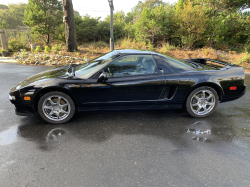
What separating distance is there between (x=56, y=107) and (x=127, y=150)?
158cm

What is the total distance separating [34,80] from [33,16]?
489 inches

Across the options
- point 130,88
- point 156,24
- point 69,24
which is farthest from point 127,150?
point 156,24

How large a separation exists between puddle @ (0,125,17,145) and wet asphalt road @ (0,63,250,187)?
1 cm

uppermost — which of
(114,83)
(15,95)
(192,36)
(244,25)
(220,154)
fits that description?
(244,25)

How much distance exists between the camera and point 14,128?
310 centimetres

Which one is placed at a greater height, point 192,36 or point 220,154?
point 192,36

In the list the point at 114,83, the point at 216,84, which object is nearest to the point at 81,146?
the point at 114,83

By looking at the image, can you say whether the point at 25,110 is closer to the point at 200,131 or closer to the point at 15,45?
the point at 200,131

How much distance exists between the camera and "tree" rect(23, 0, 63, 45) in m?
13.2

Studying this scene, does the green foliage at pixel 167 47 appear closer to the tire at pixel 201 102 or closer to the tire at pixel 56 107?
the tire at pixel 201 102

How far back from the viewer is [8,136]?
2.86 metres

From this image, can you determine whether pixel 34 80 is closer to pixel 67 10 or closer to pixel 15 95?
pixel 15 95

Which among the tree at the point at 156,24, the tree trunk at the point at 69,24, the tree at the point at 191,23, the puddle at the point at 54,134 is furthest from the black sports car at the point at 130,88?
the tree at the point at 156,24

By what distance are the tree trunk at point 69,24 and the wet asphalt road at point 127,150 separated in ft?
27.4
